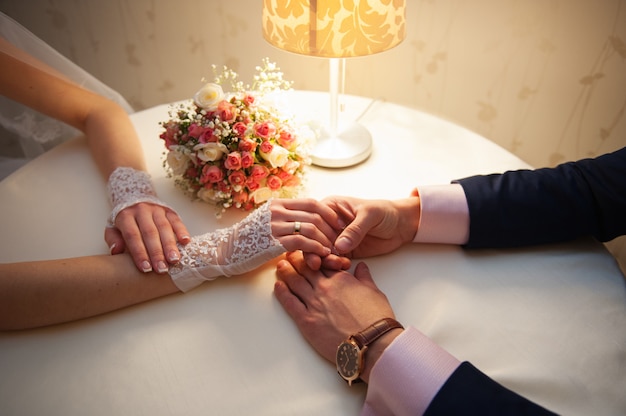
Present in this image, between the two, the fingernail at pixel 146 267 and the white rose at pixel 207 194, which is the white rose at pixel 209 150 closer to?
the white rose at pixel 207 194

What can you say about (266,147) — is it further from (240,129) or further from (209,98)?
(209,98)

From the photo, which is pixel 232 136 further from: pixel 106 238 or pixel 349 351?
pixel 349 351

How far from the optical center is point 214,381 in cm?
81

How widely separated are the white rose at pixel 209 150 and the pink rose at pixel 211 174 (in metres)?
0.02

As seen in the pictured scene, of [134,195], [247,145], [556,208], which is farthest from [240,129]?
Answer: [556,208]

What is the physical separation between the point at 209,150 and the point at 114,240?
0.96ft

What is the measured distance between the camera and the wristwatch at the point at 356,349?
2.59ft

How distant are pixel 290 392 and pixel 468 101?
161 centimetres

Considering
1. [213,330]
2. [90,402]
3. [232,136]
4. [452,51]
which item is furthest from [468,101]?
[90,402]

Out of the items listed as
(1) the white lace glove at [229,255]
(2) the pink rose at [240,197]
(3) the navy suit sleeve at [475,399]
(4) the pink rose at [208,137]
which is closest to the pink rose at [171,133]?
(4) the pink rose at [208,137]

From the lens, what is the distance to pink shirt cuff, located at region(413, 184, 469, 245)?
3.45 feet

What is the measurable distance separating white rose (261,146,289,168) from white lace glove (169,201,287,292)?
152 mm

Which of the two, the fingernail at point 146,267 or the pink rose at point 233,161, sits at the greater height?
the pink rose at point 233,161

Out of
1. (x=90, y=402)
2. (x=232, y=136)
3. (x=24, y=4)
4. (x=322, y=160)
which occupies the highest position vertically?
(x=24, y=4)
